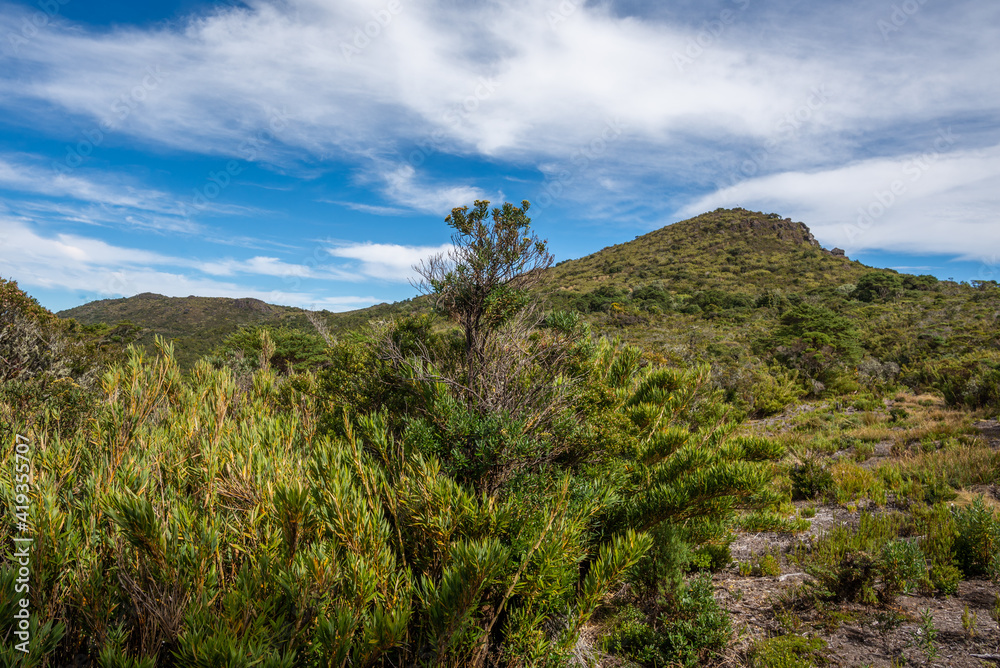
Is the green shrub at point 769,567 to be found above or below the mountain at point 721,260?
below

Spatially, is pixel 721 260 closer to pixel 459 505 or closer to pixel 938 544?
pixel 938 544

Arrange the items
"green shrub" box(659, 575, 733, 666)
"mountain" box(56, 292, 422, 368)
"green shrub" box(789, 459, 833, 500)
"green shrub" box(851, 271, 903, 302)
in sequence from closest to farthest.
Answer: "green shrub" box(659, 575, 733, 666)
"green shrub" box(789, 459, 833, 500)
"green shrub" box(851, 271, 903, 302)
"mountain" box(56, 292, 422, 368)

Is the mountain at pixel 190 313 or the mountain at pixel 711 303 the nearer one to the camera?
the mountain at pixel 711 303

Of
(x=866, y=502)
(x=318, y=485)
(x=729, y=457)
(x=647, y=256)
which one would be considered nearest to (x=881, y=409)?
(x=866, y=502)

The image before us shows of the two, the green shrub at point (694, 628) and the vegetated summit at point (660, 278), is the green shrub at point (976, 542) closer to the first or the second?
the green shrub at point (694, 628)

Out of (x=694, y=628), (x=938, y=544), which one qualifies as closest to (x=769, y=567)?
(x=938, y=544)

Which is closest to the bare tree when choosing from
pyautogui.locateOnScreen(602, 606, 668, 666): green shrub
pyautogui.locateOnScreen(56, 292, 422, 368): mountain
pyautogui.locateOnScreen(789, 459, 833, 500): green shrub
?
pyautogui.locateOnScreen(602, 606, 668, 666): green shrub

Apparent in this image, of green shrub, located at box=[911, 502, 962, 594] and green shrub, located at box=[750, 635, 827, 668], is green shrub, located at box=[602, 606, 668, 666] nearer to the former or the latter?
green shrub, located at box=[750, 635, 827, 668]

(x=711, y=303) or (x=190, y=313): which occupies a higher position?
(x=711, y=303)

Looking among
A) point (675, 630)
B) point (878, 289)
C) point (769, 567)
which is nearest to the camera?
point (675, 630)

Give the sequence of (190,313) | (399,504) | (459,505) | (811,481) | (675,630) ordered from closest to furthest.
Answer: (459,505) < (399,504) < (675,630) < (811,481) < (190,313)

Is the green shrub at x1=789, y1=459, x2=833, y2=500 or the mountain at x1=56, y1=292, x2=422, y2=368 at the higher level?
the mountain at x1=56, y1=292, x2=422, y2=368

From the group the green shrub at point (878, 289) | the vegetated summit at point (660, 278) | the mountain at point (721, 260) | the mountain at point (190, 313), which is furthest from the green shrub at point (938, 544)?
the mountain at point (190, 313)

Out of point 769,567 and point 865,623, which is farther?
point 769,567
